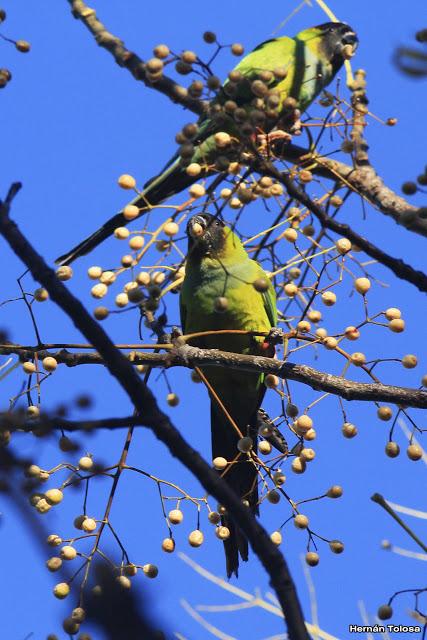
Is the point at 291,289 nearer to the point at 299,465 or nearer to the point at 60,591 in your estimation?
the point at 299,465

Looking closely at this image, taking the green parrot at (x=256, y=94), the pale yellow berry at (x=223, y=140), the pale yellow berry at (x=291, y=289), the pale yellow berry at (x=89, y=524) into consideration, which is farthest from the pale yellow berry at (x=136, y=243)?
the pale yellow berry at (x=89, y=524)

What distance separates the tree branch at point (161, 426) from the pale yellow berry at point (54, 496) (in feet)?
3.09

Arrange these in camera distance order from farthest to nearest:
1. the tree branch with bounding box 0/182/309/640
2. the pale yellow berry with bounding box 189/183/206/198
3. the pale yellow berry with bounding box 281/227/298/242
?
1. the pale yellow berry with bounding box 281/227/298/242
2. the pale yellow berry with bounding box 189/183/206/198
3. the tree branch with bounding box 0/182/309/640

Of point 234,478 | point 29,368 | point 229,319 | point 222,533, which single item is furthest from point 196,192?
point 234,478

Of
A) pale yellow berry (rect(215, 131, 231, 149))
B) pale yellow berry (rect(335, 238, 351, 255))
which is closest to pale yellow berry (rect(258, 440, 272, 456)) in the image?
pale yellow berry (rect(335, 238, 351, 255))

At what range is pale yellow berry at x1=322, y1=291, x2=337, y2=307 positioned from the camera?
2896 millimetres

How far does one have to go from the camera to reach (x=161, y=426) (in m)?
1.61

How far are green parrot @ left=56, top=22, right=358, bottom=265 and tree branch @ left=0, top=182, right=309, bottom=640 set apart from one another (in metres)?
0.62

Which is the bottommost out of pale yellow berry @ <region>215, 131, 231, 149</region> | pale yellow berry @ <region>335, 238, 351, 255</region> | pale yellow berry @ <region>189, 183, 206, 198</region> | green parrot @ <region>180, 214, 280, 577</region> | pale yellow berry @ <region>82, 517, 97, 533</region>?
pale yellow berry @ <region>82, 517, 97, 533</region>

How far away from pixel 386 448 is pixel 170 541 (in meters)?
0.75

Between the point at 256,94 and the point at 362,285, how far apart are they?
0.74m

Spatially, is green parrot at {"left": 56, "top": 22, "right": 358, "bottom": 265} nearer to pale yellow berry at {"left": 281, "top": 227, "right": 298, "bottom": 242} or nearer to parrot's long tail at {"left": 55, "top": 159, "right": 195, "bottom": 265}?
parrot's long tail at {"left": 55, "top": 159, "right": 195, "bottom": 265}

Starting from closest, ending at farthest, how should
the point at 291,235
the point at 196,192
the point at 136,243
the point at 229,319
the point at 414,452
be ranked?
the point at 196,192 < the point at 136,243 < the point at 414,452 < the point at 291,235 < the point at 229,319

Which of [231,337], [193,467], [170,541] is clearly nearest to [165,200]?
[231,337]
